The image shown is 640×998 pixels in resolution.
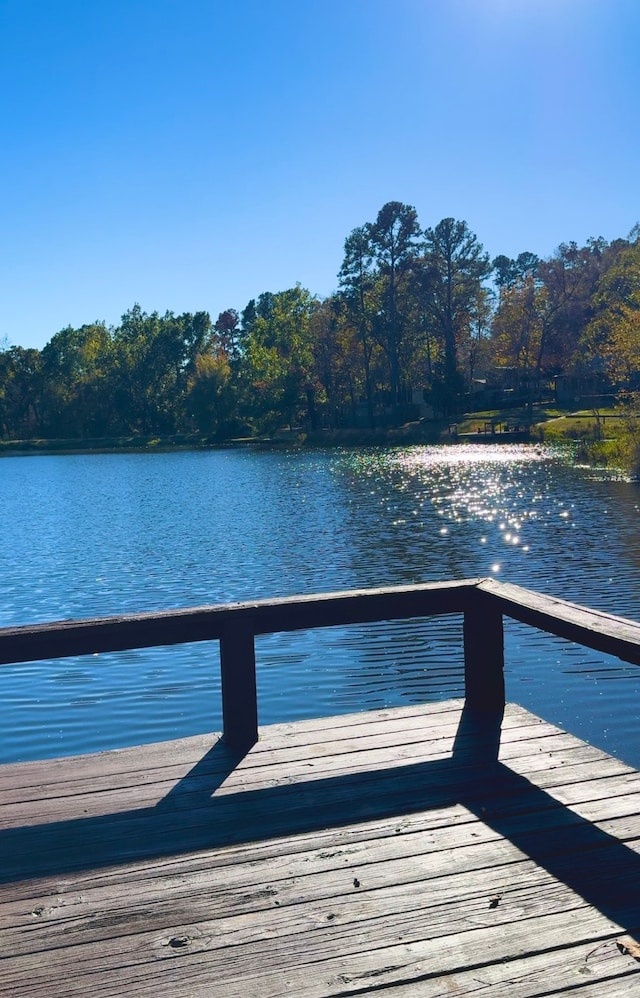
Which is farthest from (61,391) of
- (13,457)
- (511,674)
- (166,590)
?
(511,674)

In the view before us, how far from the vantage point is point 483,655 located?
5516 millimetres

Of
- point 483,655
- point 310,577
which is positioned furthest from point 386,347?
point 483,655

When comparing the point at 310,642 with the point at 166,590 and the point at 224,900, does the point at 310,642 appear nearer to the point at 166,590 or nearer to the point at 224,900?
the point at 166,590

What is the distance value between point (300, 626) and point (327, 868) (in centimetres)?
156

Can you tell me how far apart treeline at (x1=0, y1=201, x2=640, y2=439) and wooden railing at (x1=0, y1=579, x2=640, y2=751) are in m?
57.2

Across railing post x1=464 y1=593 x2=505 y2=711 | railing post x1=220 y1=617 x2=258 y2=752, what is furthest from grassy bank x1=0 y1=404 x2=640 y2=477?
railing post x1=220 y1=617 x2=258 y2=752

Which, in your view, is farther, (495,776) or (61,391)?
(61,391)

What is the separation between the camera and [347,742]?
5168 millimetres

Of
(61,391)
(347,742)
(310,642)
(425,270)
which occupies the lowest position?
(310,642)

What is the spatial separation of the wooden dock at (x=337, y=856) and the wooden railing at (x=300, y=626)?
20mm

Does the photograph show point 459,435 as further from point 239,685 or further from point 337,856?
point 337,856

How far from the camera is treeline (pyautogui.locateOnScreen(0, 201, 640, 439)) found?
79.6 m

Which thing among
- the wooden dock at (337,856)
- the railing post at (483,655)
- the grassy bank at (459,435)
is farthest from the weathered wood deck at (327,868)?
the grassy bank at (459,435)

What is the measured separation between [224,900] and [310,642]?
1003 cm
